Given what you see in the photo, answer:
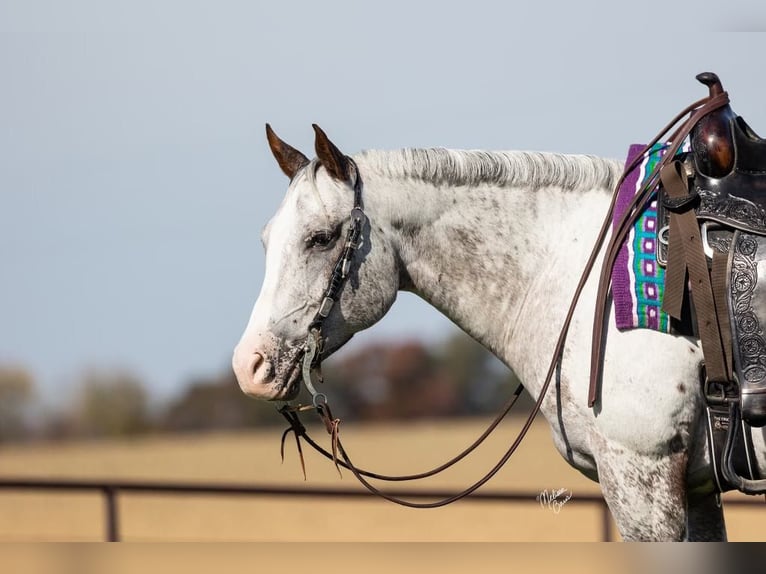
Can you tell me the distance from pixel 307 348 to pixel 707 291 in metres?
1.43

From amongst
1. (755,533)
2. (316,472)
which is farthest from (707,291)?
(316,472)

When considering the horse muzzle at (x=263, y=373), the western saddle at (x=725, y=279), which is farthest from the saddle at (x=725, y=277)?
the horse muzzle at (x=263, y=373)

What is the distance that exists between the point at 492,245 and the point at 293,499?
1913 cm

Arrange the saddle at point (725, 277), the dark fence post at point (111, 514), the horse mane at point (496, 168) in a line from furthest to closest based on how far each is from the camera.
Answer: the dark fence post at point (111, 514) → the horse mane at point (496, 168) → the saddle at point (725, 277)

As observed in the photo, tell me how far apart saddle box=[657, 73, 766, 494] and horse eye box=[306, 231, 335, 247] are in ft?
3.93

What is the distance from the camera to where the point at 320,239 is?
3465 millimetres

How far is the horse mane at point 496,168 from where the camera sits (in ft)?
11.7

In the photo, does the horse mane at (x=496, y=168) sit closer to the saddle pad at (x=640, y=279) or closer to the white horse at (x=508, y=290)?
the white horse at (x=508, y=290)

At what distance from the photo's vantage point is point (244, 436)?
46.4 metres

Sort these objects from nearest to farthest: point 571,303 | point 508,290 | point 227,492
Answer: point 571,303 < point 508,290 < point 227,492

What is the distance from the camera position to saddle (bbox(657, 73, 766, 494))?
3.00 meters
